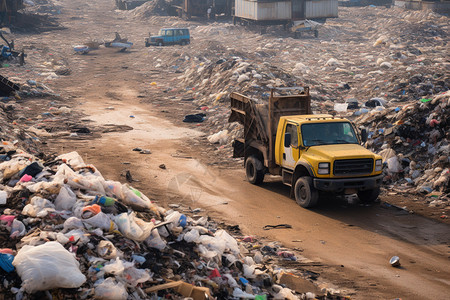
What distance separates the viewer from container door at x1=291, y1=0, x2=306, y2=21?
158ft

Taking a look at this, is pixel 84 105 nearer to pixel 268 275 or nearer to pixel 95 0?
pixel 268 275

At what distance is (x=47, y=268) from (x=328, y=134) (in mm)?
7967

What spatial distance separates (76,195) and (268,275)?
332 cm

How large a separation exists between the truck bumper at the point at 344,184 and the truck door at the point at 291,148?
1.03 m

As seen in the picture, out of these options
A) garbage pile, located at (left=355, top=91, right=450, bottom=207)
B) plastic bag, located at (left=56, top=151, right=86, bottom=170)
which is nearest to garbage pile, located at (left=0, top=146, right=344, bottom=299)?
plastic bag, located at (left=56, top=151, right=86, bottom=170)

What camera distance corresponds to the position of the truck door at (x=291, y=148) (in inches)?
504

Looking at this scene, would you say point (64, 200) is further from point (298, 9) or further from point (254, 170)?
point (298, 9)

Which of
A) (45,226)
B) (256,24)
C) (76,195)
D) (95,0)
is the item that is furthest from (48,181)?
(95,0)

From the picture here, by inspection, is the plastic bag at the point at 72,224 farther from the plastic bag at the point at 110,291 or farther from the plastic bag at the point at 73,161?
the plastic bag at the point at 73,161

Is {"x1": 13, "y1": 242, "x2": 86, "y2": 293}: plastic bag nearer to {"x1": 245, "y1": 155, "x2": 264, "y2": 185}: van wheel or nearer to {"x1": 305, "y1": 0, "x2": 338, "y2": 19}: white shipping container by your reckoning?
{"x1": 245, "y1": 155, "x2": 264, "y2": 185}: van wheel

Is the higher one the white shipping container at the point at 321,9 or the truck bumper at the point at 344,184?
the white shipping container at the point at 321,9

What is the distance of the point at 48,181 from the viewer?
923cm

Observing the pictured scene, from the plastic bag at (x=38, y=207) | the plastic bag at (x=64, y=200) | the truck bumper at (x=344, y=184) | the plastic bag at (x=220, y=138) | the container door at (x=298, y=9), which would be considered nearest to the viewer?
the plastic bag at (x=38, y=207)

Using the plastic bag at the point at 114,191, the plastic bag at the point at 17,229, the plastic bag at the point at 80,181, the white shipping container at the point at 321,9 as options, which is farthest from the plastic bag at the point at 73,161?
the white shipping container at the point at 321,9
